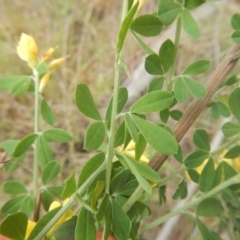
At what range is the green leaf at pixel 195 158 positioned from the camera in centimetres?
46

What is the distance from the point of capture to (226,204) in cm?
58

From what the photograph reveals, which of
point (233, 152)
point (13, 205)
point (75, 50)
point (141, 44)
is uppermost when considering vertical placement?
point (141, 44)

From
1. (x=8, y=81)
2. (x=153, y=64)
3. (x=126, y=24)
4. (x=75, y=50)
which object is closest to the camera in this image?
(x=126, y=24)

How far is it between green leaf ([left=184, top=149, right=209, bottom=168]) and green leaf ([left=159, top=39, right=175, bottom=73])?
0.10 meters

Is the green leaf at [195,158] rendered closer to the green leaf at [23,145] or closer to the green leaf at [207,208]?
the green leaf at [207,208]

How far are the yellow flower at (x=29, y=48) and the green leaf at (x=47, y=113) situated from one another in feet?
0.16

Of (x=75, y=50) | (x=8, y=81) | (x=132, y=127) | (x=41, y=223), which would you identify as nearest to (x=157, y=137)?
(x=132, y=127)

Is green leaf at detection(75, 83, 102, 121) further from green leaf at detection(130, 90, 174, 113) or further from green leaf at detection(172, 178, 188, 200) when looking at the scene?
green leaf at detection(172, 178, 188, 200)

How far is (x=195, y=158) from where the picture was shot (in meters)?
0.47

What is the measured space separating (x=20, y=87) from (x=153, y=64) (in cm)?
Answer: 17

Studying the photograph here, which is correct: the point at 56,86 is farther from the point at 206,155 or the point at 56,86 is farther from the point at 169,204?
the point at 206,155

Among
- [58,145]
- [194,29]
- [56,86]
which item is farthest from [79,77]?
[194,29]

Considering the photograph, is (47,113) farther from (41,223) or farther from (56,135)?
(41,223)

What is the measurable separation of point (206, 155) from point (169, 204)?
78cm
